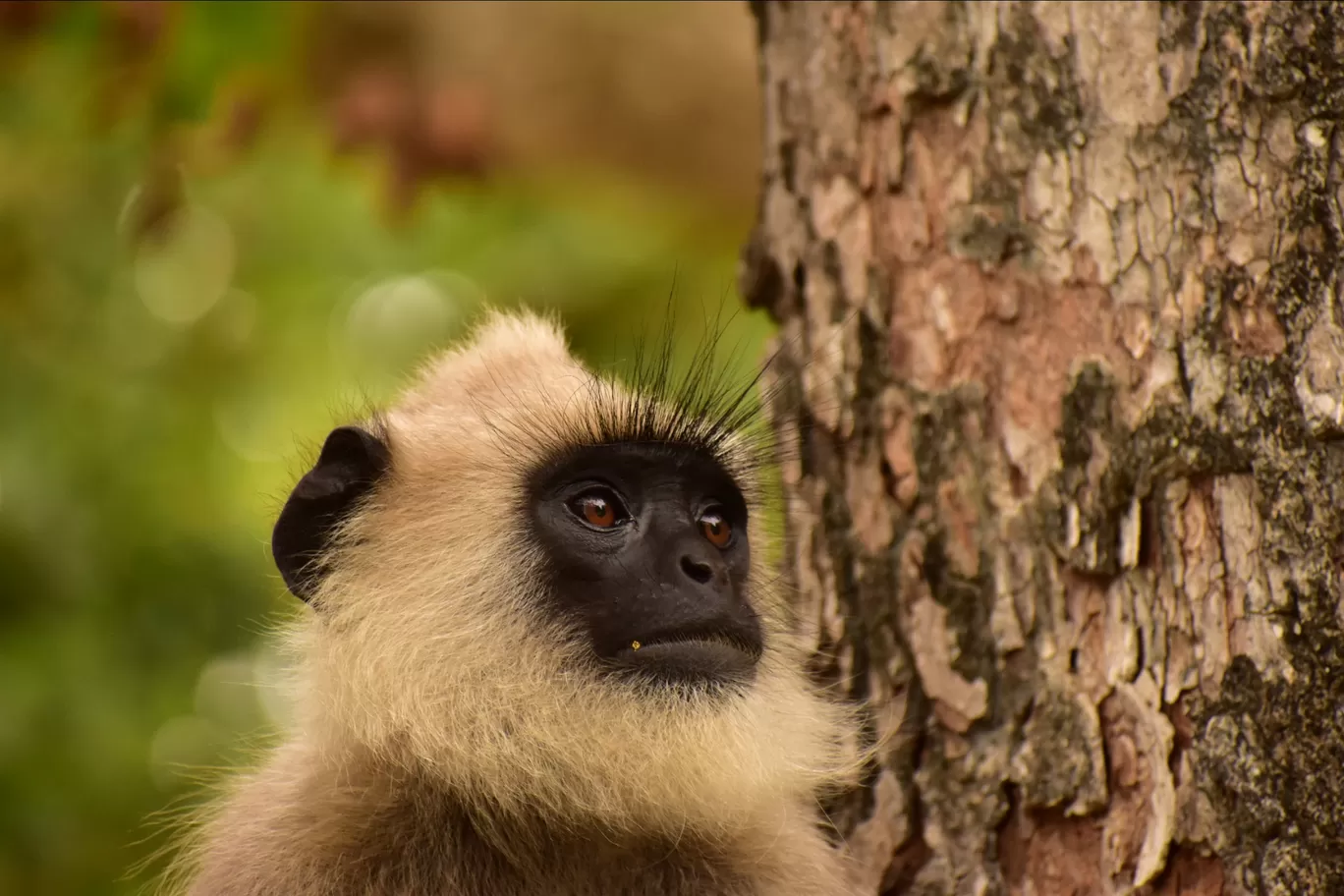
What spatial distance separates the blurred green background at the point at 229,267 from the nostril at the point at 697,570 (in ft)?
3.48

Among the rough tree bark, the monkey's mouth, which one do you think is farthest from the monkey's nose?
the rough tree bark

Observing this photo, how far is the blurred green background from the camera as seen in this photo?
200 inches

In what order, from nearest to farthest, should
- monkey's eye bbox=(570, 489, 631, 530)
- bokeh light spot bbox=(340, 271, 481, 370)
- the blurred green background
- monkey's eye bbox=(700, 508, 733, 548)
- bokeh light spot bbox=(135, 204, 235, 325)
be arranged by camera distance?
monkey's eye bbox=(570, 489, 631, 530), monkey's eye bbox=(700, 508, 733, 548), the blurred green background, bokeh light spot bbox=(135, 204, 235, 325), bokeh light spot bbox=(340, 271, 481, 370)

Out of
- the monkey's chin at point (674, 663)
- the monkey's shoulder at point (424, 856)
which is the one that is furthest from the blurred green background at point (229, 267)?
the monkey's chin at point (674, 663)

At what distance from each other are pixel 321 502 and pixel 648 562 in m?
0.74

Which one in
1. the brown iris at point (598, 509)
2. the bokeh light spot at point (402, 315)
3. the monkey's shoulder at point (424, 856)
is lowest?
the monkey's shoulder at point (424, 856)

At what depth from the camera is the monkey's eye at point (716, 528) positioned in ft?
11.2

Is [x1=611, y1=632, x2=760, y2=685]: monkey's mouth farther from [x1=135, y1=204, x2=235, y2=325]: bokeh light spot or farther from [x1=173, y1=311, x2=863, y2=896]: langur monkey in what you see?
[x1=135, y1=204, x2=235, y2=325]: bokeh light spot

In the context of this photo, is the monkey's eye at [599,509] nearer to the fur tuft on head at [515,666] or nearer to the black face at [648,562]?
the black face at [648,562]

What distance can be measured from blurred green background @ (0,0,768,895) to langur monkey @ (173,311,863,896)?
19.4 inches

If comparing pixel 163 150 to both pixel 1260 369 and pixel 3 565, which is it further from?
pixel 1260 369

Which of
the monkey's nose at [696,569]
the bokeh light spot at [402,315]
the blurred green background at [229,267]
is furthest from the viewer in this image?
the bokeh light spot at [402,315]

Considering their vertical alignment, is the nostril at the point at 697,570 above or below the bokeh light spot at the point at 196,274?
below

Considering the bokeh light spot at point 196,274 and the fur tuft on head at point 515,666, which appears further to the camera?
the bokeh light spot at point 196,274
